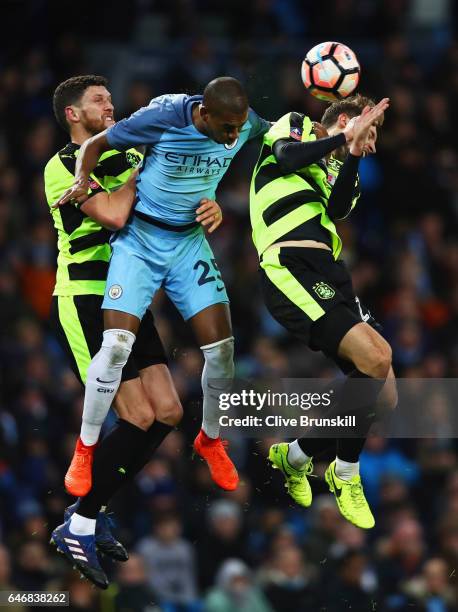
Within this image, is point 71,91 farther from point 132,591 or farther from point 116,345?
point 132,591

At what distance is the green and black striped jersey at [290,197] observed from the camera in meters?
8.29

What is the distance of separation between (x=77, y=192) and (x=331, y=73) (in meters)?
1.70

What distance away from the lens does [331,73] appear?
27.6ft

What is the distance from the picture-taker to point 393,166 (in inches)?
568

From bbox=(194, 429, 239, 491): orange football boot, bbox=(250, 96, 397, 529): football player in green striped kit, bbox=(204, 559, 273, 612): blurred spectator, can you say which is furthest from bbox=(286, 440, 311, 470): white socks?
bbox=(204, 559, 273, 612): blurred spectator

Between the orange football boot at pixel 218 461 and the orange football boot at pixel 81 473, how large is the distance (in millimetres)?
749

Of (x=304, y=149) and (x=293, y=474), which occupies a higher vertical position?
(x=304, y=149)

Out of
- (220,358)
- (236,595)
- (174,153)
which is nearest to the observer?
(174,153)

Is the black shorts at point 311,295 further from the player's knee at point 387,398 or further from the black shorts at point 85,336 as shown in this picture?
the black shorts at point 85,336

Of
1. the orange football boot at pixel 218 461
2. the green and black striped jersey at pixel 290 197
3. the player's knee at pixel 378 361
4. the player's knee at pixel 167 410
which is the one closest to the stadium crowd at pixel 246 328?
the orange football boot at pixel 218 461

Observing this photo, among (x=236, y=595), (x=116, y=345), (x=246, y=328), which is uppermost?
(x=116, y=345)

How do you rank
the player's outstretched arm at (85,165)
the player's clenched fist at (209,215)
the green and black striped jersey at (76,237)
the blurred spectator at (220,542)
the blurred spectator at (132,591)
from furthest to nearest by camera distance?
the blurred spectator at (220,542), the blurred spectator at (132,591), the green and black striped jersey at (76,237), the player's clenched fist at (209,215), the player's outstretched arm at (85,165)

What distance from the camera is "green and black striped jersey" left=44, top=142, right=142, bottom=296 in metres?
8.37

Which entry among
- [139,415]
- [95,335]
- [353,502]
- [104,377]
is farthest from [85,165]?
[353,502]
